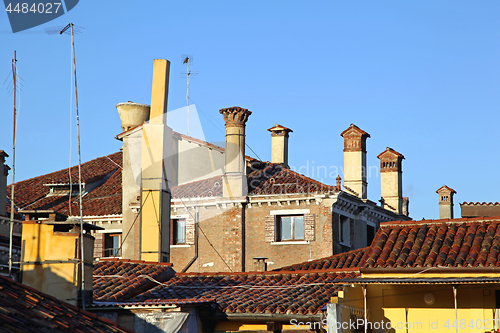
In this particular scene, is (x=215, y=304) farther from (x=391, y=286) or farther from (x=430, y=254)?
(x=430, y=254)

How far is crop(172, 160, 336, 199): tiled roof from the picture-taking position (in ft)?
85.7

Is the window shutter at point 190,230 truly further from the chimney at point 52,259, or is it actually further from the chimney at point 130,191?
the chimney at point 52,259

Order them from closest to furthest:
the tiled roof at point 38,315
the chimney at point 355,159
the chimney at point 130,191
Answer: the tiled roof at point 38,315
the chimney at point 130,191
the chimney at point 355,159

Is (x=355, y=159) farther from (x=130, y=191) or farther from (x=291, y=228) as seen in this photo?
(x=130, y=191)

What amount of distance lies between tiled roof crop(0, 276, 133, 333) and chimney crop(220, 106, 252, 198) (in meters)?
16.2

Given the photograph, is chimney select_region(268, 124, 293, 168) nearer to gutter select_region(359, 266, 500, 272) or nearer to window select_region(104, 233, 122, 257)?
window select_region(104, 233, 122, 257)

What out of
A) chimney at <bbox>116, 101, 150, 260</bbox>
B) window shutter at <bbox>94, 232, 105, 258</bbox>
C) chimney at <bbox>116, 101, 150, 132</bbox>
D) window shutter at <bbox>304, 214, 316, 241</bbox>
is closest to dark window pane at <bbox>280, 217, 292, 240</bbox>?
window shutter at <bbox>304, 214, 316, 241</bbox>

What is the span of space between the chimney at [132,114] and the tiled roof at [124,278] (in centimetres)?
1228

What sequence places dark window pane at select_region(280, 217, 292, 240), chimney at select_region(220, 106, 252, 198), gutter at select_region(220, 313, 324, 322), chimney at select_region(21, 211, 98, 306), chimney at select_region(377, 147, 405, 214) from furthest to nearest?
chimney at select_region(377, 147, 405, 214), chimney at select_region(220, 106, 252, 198), dark window pane at select_region(280, 217, 292, 240), gutter at select_region(220, 313, 324, 322), chimney at select_region(21, 211, 98, 306)

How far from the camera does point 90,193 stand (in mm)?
31469

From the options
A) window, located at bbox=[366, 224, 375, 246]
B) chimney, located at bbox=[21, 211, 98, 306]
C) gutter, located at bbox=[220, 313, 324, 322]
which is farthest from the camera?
window, located at bbox=[366, 224, 375, 246]

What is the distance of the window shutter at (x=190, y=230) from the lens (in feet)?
88.4

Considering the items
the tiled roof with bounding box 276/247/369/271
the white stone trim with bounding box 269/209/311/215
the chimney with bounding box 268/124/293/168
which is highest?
the chimney with bounding box 268/124/293/168

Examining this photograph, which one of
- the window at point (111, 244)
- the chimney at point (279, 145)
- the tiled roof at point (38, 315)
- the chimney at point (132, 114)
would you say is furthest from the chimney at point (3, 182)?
the tiled roof at point (38, 315)
